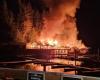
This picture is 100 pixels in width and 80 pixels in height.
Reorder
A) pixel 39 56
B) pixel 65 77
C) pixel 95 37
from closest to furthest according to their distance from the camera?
pixel 65 77
pixel 95 37
pixel 39 56

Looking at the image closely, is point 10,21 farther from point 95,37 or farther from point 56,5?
point 95,37

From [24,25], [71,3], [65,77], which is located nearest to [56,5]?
[71,3]

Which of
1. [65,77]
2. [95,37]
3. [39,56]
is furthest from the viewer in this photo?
[39,56]

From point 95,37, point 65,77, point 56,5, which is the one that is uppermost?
point 56,5

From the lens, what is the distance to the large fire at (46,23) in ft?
15.6

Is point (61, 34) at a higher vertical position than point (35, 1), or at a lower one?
lower

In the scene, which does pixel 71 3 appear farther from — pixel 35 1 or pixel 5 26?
pixel 5 26

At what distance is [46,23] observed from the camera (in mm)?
4922

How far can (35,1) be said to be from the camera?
5.00 m

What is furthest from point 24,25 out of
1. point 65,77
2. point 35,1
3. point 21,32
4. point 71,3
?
point 65,77

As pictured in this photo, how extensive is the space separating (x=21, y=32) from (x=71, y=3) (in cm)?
95

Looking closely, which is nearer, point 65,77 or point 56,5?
point 65,77

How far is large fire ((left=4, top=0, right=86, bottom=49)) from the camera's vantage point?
15.6 ft

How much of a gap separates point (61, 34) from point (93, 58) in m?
0.63
